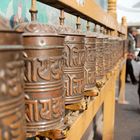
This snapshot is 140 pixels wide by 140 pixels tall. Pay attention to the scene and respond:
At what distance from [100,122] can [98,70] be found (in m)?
2.10

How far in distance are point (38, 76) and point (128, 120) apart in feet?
9.18

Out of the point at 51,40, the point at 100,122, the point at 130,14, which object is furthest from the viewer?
the point at 130,14

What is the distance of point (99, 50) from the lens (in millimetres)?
997

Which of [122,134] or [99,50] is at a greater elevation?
[99,50]

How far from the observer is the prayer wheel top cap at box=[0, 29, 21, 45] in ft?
1.04

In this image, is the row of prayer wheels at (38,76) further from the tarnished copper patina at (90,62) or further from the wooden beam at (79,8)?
the wooden beam at (79,8)

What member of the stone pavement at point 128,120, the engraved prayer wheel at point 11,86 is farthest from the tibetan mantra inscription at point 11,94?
the stone pavement at point 128,120

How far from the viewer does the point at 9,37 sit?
326mm

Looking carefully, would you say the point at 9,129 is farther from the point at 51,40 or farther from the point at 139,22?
the point at 139,22

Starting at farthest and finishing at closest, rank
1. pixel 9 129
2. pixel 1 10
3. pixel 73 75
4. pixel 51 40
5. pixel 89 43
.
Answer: pixel 1 10 < pixel 89 43 < pixel 73 75 < pixel 51 40 < pixel 9 129

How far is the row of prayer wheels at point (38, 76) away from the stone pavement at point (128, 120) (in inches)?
78.1

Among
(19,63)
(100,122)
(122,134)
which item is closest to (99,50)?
(19,63)

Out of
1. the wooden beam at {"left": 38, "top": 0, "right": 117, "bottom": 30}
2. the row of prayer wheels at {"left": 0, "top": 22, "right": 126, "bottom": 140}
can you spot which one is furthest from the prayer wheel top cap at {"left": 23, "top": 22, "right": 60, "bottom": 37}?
the wooden beam at {"left": 38, "top": 0, "right": 117, "bottom": 30}

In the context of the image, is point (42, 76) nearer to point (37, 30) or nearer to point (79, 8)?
point (37, 30)
